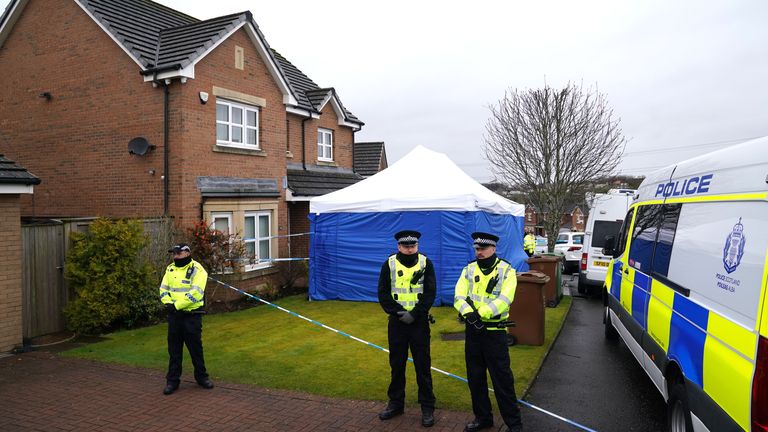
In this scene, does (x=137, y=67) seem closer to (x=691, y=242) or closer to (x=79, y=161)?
(x=79, y=161)

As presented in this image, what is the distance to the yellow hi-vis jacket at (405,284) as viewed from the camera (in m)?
5.19

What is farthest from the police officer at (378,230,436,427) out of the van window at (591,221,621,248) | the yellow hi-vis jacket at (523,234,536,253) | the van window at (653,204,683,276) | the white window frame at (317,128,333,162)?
the white window frame at (317,128,333,162)

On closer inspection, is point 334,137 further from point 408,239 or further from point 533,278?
point 408,239

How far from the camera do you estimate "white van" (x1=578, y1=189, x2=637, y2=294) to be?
527 inches

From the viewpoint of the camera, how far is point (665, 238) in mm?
4957

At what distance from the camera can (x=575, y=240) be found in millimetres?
23219

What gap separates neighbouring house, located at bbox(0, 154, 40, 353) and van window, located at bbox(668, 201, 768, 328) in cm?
867

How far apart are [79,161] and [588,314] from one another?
40.6 feet

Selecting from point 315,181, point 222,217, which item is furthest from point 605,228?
point 222,217

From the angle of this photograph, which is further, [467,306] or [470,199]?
[470,199]

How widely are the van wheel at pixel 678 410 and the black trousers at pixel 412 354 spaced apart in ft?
6.70

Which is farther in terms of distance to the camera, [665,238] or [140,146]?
[140,146]

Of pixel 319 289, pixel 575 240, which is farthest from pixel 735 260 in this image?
pixel 575 240

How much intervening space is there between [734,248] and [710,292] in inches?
15.8
